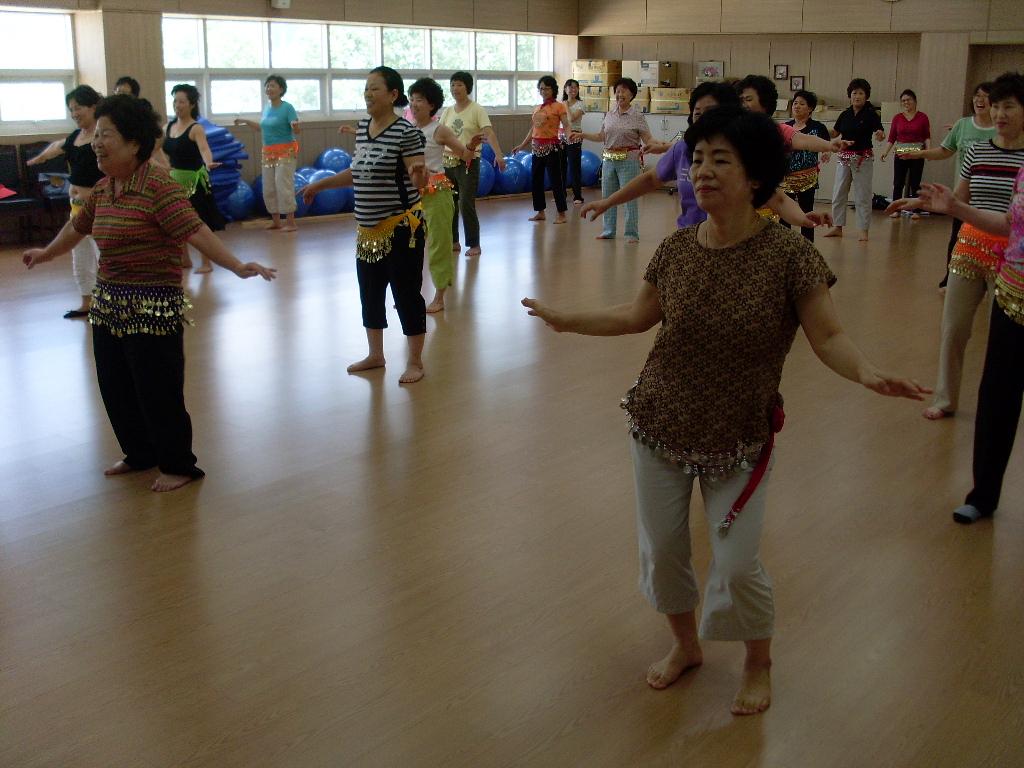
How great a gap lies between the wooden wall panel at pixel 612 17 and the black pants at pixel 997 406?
13104mm

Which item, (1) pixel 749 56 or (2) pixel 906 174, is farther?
(1) pixel 749 56

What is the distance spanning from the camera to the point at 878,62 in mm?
14367

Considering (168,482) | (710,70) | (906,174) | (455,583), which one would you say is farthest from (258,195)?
(455,583)

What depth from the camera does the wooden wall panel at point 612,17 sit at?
15.9 meters

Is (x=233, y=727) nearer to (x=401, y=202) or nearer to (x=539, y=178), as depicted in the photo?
(x=401, y=202)

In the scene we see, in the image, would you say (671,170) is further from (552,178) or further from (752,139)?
(552,178)

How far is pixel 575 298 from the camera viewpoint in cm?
780

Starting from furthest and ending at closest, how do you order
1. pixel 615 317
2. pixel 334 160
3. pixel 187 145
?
pixel 334 160 < pixel 187 145 < pixel 615 317

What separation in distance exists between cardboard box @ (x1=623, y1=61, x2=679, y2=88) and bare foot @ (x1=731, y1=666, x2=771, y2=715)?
14011 mm

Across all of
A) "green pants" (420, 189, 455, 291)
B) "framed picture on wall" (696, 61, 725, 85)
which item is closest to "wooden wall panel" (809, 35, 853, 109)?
"framed picture on wall" (696, 61, 725, 85)

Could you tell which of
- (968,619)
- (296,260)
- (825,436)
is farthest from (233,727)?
(296,260)

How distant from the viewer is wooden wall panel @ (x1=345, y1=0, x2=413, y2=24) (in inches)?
516

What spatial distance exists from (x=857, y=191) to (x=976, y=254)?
23.1 feet

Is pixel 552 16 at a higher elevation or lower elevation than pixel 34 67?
higher
